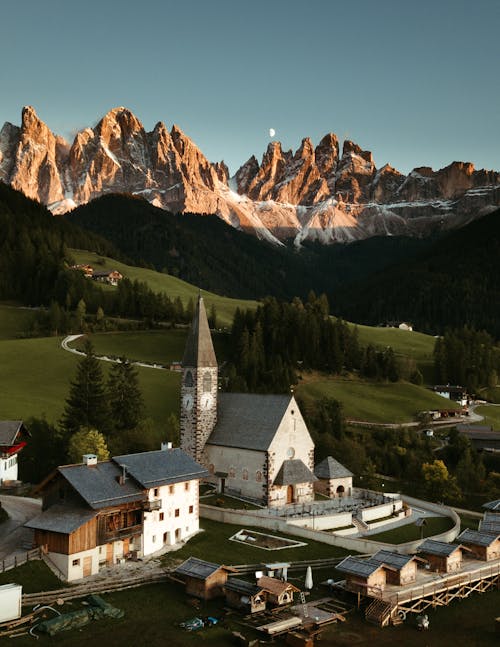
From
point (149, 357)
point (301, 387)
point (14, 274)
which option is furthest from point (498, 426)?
point (14, 274)

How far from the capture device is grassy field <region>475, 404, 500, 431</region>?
410 feet

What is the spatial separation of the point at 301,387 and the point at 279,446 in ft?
177

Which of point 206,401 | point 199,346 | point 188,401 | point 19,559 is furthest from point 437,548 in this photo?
point 199,346

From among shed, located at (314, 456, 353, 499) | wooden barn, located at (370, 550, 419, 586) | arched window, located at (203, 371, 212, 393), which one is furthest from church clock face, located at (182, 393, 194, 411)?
wooden barn, located at (370, 550, 419, 586)

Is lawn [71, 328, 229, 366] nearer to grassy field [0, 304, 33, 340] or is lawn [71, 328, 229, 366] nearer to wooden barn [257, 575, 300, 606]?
grassy field [0, 304, 33, 340]

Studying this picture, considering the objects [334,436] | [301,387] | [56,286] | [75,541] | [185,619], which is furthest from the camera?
[56,286]

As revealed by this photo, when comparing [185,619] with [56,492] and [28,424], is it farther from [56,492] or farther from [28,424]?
[28,424]

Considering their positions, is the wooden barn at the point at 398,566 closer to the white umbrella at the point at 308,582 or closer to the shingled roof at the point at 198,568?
the white umbrella at the point at 308,582

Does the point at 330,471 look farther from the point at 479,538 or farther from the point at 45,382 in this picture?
the point at 45,382

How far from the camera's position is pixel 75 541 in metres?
45.8

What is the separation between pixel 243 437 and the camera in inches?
2800

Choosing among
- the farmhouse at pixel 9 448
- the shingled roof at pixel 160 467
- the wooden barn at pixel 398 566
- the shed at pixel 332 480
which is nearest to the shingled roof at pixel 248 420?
the shed at pixel 332 480

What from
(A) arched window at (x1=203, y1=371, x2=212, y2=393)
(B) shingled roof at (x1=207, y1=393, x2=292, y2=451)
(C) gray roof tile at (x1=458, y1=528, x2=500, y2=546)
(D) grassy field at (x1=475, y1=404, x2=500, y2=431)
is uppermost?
(A) arched window at (x1=203, y1=371, x2=212, y2=393)

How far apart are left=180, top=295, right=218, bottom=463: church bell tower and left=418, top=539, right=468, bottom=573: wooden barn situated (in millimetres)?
27979
